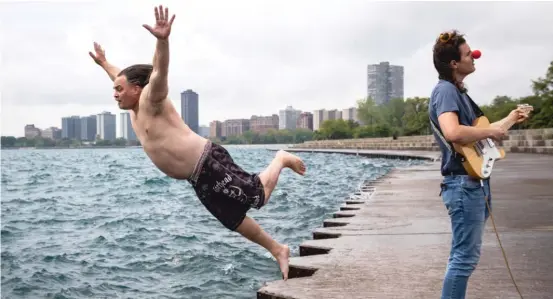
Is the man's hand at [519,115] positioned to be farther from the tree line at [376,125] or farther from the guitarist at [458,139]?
the tree line at [376,125]

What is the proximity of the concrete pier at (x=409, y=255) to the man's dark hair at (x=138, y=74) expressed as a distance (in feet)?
6.74

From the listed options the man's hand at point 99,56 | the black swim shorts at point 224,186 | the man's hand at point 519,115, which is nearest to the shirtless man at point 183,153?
the black swim shorts at point 224,186

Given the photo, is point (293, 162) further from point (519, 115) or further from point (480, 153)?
point (519, 115)

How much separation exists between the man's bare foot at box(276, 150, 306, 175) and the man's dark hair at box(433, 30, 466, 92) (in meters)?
1.21

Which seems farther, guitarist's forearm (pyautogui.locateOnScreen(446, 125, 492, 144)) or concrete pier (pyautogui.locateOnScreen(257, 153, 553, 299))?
concrete pier (pyautogui.locateOnScreen(257, 153, 553, 299))

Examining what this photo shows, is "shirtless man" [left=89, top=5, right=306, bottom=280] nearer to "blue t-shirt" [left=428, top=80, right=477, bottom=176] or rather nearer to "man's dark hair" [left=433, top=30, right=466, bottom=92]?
"blue t-shirt" [left=428, top=80, right=477, bottom=176]

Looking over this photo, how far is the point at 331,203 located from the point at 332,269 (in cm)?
1262

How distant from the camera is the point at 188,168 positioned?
427 cm

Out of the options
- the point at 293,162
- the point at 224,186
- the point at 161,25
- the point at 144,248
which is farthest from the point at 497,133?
the point at 144,248

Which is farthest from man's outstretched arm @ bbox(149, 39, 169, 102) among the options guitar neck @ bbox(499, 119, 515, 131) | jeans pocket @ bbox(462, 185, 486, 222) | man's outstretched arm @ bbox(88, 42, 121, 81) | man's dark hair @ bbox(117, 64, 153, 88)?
guitar neck @ bbox(499, 119, 515, 131)

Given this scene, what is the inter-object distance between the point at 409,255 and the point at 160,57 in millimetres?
3989

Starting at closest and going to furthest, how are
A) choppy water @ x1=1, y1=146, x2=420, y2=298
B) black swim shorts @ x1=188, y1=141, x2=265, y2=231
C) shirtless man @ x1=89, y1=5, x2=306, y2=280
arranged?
1. shirtless man @ x1=89, y1=5, x2=306, y2=280
2. black swim shorts @ x1=188, y1=141, x2=265, y2=231
3. choppy water @ x1=1, y1=146, x2=420, y2=298

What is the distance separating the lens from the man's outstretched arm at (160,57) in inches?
147

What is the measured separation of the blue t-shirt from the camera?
3.90m
